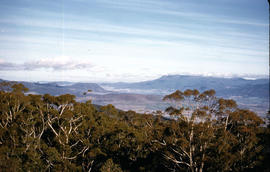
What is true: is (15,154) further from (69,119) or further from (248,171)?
(248,171)

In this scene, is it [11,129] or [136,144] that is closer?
[11,129]

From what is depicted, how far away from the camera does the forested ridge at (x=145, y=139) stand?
924 inches

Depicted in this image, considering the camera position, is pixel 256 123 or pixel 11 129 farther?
pixel 11 129

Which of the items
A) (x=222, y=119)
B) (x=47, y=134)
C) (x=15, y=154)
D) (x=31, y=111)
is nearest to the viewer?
(x=222, y=119)

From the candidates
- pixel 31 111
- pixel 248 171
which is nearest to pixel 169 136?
pixel 248 171

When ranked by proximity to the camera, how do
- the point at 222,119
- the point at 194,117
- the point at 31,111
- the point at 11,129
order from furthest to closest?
1. the point at 31,111
2. the point at 11,129
3. the point at 222,119
4. the point at 194,117

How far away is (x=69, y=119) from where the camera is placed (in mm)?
35125

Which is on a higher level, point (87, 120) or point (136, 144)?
point (87, 120)

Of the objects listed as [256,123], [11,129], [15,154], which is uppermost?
[256,123]

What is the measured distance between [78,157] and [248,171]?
2182 cm

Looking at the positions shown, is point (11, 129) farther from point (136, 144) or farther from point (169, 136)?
point (169, 136)

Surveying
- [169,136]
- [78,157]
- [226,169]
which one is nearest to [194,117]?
[169,136]

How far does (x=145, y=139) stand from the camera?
31.9 m

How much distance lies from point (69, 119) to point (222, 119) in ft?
68.1
